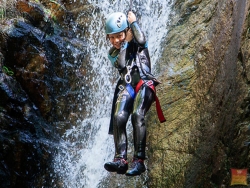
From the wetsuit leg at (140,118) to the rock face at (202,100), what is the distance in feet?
3.78

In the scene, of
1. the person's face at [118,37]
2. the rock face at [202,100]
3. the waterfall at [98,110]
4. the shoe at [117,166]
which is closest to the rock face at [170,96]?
the rock face at [202,100]

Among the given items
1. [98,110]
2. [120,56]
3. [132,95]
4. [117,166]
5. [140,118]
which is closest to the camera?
[117,166]

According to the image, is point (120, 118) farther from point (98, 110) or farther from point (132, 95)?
point (98, 110)

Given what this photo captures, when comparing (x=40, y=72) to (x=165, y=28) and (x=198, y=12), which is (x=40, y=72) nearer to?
(x=165, y=28)

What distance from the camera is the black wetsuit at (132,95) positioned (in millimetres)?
3920

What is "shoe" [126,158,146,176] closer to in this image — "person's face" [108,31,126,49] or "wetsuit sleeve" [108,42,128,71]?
"wetsuit sleeve" [108,42,128,71]

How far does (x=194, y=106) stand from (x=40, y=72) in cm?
362

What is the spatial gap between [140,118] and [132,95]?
1.05 ft

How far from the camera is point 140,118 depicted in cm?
396

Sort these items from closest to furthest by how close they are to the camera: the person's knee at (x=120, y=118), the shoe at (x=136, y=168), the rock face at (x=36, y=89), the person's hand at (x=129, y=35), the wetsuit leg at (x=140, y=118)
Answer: the shoe at (x=136, y=168) < the wetsuit leg at (x=140, y=118) < the person's knee at (x=120, y=118) < the person's hand at (x=129, y=35) < the rock face at (x=36, y=89)

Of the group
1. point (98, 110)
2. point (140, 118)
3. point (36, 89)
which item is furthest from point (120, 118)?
point (36, 89)

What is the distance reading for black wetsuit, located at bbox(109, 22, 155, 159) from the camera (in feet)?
12.9

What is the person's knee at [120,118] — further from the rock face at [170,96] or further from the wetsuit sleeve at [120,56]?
the rock face at [170,96]

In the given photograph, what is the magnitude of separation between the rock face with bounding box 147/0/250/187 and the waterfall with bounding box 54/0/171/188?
0.70 meters
